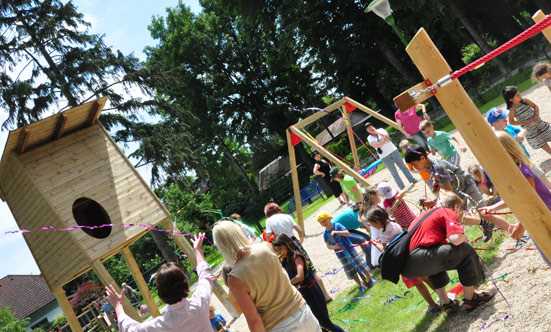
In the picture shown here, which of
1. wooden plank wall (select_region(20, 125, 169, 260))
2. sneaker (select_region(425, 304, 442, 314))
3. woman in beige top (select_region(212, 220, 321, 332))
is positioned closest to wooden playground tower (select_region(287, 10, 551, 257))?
woman in beige top (select_region(212, 220, 321, 332))

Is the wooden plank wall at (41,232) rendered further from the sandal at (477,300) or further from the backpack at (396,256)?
the sandal at (477,300)

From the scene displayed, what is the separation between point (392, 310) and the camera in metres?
6.43

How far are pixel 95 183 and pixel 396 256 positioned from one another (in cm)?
720

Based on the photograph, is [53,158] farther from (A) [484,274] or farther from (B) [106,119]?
(B) [106,119]

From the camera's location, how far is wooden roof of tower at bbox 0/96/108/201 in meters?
9.14

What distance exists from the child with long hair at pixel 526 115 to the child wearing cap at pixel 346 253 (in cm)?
353

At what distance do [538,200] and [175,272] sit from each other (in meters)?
2.72

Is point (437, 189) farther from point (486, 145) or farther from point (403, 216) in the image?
point (486, 145)

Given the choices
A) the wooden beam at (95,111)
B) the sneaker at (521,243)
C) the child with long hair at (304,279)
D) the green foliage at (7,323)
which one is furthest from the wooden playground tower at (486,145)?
the green foliage at (7,323)

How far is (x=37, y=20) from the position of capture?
19.0 m

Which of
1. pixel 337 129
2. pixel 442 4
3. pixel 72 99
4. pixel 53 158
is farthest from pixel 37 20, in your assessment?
pixel 337 129

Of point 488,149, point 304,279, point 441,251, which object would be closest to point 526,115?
point 441,251

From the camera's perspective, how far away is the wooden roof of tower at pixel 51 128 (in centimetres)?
914

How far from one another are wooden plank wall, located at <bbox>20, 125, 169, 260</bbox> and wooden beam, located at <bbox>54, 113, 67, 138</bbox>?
6.2 inches
